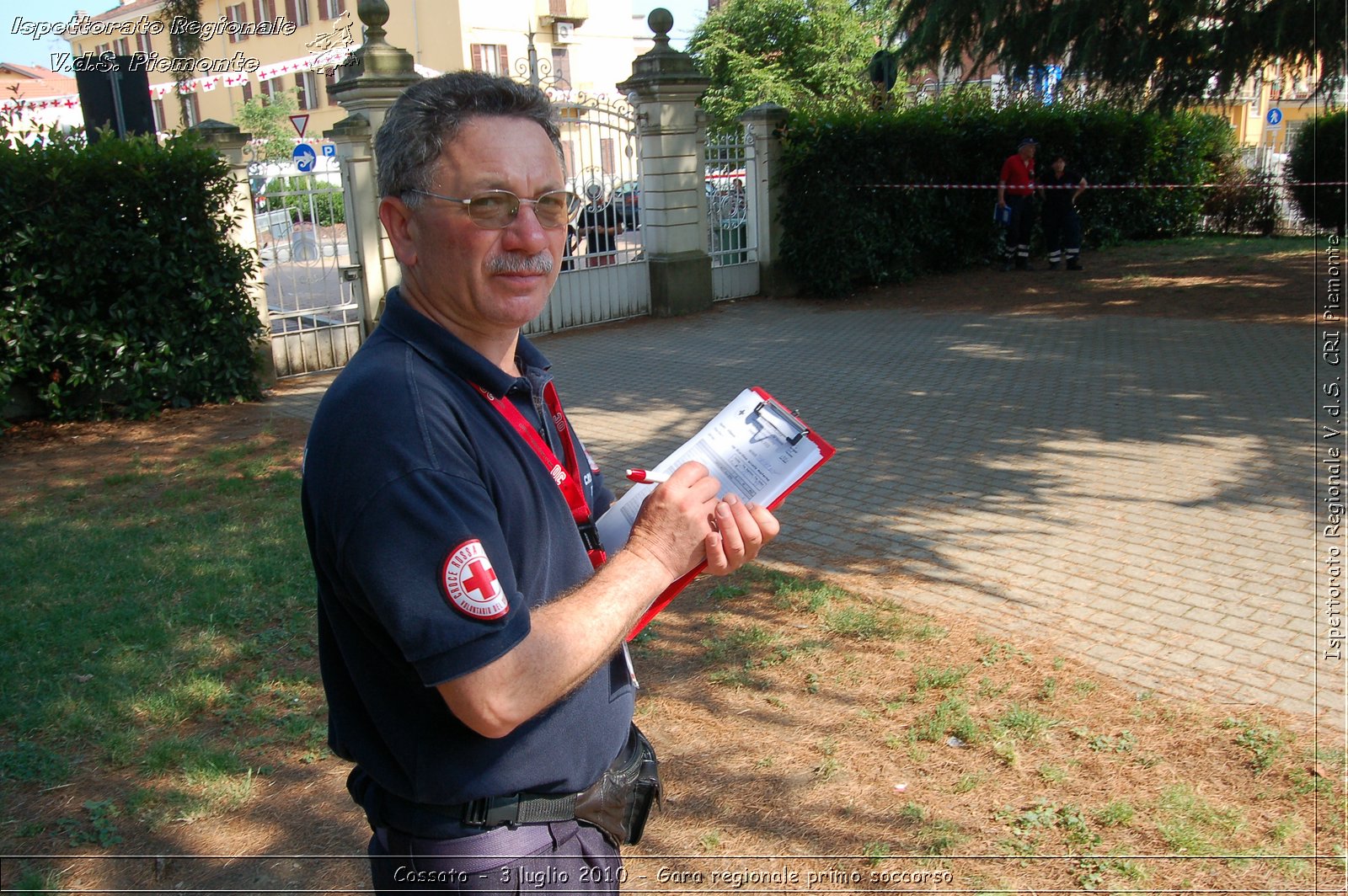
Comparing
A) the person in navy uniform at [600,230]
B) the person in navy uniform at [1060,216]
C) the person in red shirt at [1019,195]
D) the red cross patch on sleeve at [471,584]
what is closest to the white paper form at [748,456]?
the red cross patch on sleeve at [471,584]

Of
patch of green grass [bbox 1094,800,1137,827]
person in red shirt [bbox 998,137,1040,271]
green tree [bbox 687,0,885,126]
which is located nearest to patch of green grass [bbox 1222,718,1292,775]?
patch of green grass [bbox 1094,800,1137,827]

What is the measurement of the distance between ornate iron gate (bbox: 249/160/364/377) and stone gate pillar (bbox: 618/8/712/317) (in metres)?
4.02

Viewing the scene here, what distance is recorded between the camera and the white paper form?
6.64 feet

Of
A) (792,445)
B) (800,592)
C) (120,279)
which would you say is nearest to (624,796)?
(792,445)

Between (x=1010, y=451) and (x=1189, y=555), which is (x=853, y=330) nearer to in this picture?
(x=1010, y=451)

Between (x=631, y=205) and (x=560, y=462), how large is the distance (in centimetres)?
1268

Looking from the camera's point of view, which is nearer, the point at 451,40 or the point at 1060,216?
the point at 1060,216

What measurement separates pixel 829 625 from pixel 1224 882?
2008mm

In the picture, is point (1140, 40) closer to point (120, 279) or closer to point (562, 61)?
point (120, 279)

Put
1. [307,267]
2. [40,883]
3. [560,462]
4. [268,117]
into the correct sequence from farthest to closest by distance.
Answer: [268,117]
[307,267]
[40,883]
[560,462]

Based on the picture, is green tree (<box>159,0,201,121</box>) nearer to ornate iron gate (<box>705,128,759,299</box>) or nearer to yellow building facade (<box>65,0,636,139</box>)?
ornate iron gate (<box>705,128,759,299</box>)

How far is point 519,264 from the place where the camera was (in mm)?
1721

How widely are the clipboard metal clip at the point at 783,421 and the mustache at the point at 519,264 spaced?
1.94ft

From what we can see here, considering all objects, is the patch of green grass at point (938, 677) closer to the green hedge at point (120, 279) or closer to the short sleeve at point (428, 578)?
the short sleeve at point (428, 578)
